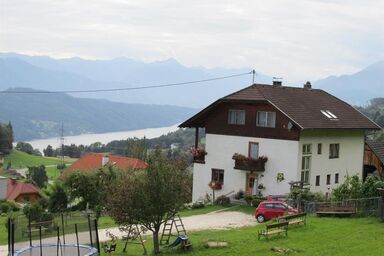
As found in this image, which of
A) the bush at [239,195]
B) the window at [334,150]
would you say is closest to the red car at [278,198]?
the bush at [239,195]

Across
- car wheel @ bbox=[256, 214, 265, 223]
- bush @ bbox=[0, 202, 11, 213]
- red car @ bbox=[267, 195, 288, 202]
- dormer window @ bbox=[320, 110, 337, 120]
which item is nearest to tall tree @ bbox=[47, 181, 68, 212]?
bush @ bbox=[0, 202, 11, 213]

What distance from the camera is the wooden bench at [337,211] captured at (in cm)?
3027

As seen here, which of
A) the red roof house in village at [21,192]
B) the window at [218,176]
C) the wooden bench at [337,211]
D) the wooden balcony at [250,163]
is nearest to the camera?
the wooden bench at [337,211]

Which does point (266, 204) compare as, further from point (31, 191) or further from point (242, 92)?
point (31, 191)

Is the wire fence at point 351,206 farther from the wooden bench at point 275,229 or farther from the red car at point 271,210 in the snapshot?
the wooden bench at point 275,229

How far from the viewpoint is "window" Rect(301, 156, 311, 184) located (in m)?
41.8

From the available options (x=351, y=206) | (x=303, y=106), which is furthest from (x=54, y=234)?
(x=303, y=106)

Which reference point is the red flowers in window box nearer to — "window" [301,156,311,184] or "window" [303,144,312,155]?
"window" [301,156,311,184]

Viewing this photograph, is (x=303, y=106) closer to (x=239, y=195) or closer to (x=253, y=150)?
(x=253, y=150)

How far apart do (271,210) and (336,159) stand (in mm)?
14170

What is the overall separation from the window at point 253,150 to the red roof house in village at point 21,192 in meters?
46.3

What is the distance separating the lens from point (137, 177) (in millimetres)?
24078

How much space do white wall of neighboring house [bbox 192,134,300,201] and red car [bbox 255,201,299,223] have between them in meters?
8.22

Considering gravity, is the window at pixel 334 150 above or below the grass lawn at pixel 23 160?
above
